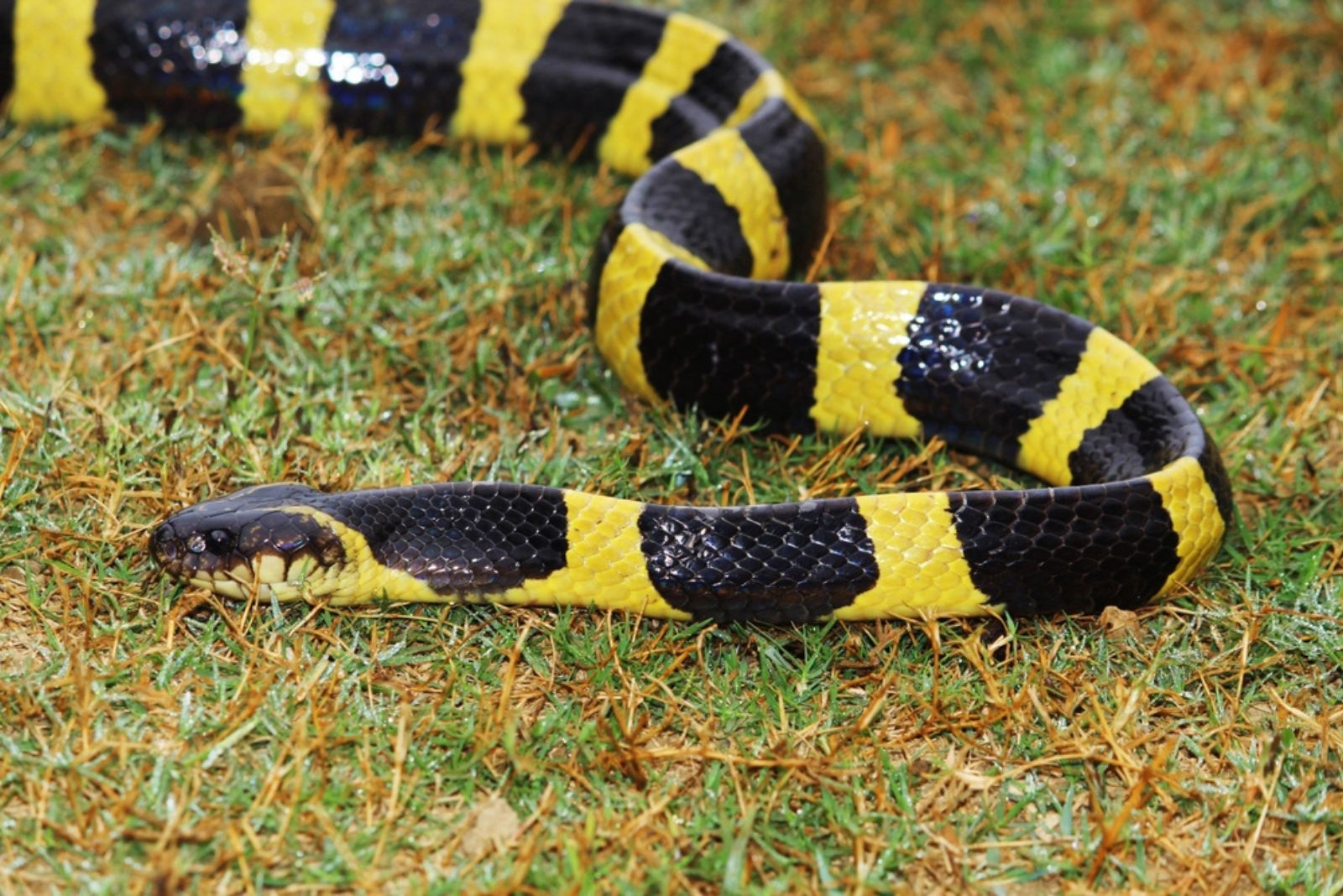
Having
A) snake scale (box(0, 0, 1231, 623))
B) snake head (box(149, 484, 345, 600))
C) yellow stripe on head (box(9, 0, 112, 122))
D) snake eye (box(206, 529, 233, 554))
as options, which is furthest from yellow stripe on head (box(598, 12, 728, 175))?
snake eye (box(206, 529, 233, 554))

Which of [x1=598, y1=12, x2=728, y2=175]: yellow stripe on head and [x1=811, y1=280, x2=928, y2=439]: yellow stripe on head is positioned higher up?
[x1=598, y1=12, x2=728, y2=175]: yellow stripe on head

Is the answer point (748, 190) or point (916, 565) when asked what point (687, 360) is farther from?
point (916, 565)

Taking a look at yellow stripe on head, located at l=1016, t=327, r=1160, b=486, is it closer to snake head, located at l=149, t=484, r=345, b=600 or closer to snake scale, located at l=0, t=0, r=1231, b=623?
snake scale, located at l=0, t=0, r=1231, b=623

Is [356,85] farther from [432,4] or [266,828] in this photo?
[266,828]

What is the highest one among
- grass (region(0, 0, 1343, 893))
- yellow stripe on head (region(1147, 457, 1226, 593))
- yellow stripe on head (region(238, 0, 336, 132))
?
yellow stripe on head (region(238, 0, 336, 132))

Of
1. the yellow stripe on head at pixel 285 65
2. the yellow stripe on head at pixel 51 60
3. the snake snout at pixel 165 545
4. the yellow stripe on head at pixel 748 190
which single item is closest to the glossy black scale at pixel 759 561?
the snake snout at pixel 165 545

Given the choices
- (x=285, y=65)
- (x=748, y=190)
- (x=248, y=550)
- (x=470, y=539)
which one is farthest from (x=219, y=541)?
(x=285, y=65)

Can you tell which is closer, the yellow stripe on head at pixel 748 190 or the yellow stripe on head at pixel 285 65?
the yellow stripe on head at pixel 748 190

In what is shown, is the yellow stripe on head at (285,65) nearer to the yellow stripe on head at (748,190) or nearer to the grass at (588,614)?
the grass at (588,614)
